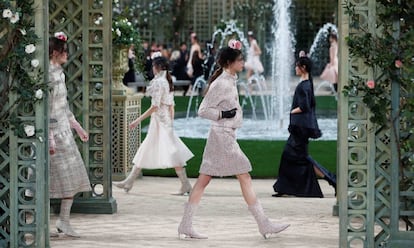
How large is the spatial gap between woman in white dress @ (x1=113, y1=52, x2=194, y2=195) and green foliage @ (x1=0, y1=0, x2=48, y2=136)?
178 inches

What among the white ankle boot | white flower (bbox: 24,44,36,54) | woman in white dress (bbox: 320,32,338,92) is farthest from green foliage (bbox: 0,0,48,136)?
woman in white dress (bbox: 320,32,338,92)

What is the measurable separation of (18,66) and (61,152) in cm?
143

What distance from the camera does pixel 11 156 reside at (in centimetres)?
989

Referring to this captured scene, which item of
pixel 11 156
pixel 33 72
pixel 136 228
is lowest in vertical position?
pixel 136 228

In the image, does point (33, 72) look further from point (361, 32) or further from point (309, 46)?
point (309, 46)

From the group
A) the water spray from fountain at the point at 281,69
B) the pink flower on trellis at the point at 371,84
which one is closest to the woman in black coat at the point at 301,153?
the pink flower on trellis at the point at 371,84

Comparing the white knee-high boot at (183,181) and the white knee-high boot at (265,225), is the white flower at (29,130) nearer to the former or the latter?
the white knee-high boot at (265,225)

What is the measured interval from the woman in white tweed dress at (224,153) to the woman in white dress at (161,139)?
3.40 meters

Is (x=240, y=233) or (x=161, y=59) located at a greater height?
(x=161, y=59)

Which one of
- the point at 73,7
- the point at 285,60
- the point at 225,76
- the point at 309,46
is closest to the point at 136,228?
the point at 225,76

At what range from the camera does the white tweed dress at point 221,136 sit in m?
10.9

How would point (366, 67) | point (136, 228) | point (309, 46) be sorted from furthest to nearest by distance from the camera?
point (309, 46), point (136, 228), point (366, 67)

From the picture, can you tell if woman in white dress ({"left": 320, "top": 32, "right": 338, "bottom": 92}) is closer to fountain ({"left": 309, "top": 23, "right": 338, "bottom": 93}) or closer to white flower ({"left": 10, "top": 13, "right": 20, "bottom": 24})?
fountain ({"left": 309, "top": 23, "right": 338, "bottom": 93})

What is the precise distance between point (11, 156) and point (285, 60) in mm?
24822
